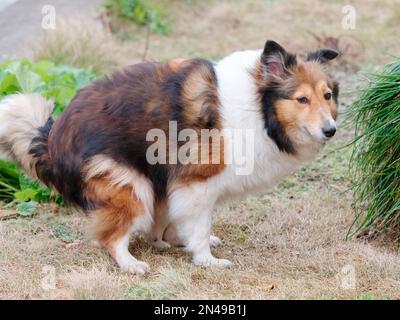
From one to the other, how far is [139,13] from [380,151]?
23.7 ft

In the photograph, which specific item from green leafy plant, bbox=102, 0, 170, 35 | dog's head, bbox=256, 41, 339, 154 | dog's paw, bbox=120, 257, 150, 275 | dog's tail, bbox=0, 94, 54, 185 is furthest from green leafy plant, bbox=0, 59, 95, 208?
green leafy plant, bbox=102, 0, 170, 35

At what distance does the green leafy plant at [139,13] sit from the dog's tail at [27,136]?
6.25m

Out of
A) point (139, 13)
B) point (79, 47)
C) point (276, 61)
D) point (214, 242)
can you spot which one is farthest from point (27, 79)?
point (139, 13)

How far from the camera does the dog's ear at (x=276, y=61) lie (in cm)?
512

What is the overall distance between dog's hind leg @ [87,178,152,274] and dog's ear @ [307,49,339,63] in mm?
1664

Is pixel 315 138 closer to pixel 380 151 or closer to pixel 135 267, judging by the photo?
pixel 380 151

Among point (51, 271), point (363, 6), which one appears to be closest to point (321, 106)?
point (51, 271)

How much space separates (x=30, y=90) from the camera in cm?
702

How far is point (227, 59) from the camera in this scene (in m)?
5.41

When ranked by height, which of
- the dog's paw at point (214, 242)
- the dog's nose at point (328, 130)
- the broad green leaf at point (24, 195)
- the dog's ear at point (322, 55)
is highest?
the dog's ear at point (322, 55)

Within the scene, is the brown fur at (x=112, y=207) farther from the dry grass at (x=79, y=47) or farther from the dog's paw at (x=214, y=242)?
the dry grass at (x=79, y=47)
